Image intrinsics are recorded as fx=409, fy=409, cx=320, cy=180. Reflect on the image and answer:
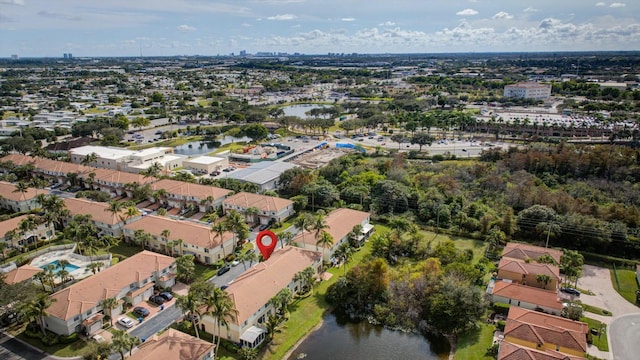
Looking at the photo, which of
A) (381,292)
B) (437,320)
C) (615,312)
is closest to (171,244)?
(381,292)

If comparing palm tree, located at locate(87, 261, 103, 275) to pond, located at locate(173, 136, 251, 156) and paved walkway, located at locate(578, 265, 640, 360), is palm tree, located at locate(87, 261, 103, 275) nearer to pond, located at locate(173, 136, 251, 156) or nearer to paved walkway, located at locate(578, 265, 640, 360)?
paved walkway, located at locate(578, 265, 640, 360)

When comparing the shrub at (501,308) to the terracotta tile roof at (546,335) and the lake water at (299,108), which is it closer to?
the terracotta tile roof at (546,335)

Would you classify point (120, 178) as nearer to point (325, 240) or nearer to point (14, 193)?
point (14, 193)

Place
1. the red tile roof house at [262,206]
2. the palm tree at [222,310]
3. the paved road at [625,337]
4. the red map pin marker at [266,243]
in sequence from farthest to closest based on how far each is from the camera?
1. the red tile roof house at [262,206]
2. the red map pin marker at [266,243]
3. the paved road at [625,337]
4. the palm tree at [222,310]

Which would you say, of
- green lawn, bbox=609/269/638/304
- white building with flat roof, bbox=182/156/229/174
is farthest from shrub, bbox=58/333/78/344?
green lawn, bbox=609/269/638/304

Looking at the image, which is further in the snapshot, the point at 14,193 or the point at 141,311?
the point at 14,193

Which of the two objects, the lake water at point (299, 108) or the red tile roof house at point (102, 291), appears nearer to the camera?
the red tile roof house at point (102, 291)

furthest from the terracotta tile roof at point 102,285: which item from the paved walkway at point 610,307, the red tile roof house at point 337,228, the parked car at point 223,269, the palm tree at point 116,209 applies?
the paved walkway at point 610,307

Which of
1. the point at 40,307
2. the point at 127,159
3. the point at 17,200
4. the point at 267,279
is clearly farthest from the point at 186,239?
the point at 127,159
